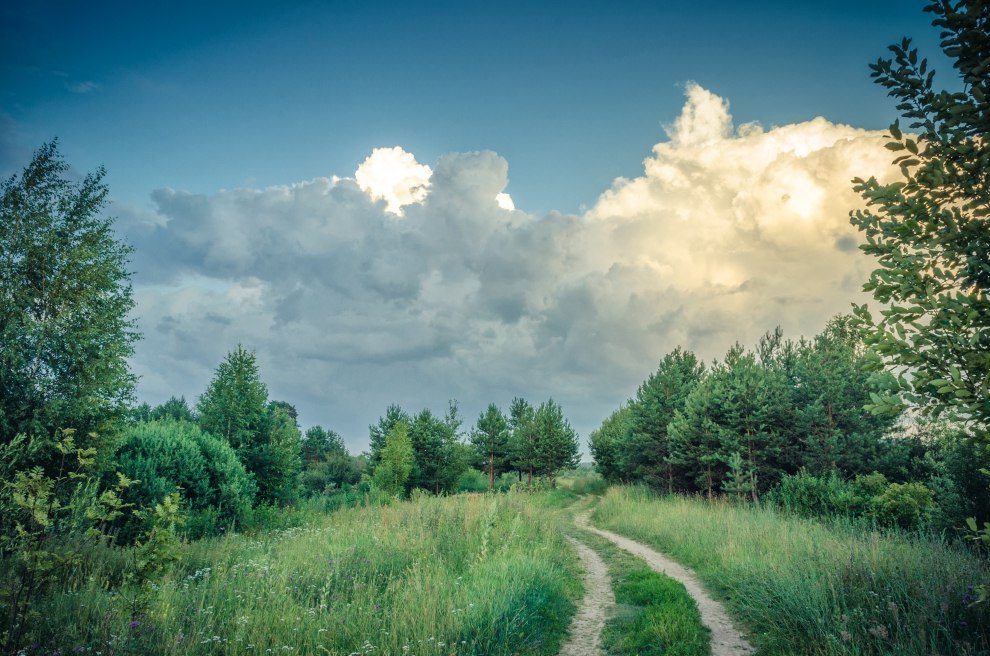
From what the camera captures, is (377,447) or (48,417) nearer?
(48,417)

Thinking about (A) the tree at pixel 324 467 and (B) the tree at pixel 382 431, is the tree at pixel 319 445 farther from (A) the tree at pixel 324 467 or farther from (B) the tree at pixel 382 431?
(B) the tree at pixel 382 431

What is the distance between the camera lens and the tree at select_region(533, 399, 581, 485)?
44031 mm

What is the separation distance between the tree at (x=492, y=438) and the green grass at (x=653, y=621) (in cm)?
3510

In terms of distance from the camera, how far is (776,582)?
781 centimetres

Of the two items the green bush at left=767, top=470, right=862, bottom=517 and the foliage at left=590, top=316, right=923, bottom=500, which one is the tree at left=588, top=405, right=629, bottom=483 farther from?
the green bush at left=767, top=470, right=862, bottom=517

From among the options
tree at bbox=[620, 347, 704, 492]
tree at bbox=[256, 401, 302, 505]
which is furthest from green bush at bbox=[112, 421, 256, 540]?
tree at bbox=[620, 347, 704, 492]

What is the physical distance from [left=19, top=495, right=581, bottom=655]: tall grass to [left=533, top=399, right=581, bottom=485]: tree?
3344 cm

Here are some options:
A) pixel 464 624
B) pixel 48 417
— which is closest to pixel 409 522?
pixel 464 624

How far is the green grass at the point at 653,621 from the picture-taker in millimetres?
6551

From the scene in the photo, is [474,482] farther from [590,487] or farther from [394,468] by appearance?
[394,468]

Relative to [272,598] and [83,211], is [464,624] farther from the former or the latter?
[83,211]

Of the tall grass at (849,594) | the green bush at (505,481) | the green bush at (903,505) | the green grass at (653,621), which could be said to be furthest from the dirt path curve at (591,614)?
the green bush at (505,481)

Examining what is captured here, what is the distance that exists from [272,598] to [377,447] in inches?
1440

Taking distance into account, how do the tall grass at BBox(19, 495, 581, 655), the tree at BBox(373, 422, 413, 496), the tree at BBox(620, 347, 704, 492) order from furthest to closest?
the tree at BBox(373, 422, 413, 496), the tree at BBox(620, 347, 704, 492), the tall grass at BBox(19, 495, 581, 655)
